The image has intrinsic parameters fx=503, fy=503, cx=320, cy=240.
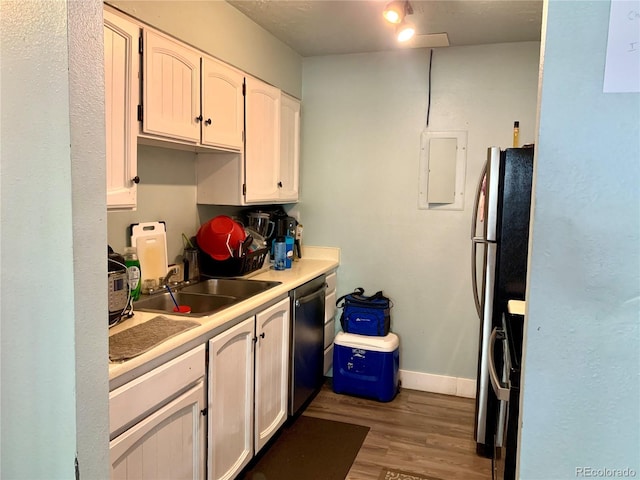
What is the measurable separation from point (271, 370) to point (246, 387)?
31 centimetres

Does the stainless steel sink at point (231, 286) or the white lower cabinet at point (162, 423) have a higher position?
the stainless steel sink at point (231, 286)

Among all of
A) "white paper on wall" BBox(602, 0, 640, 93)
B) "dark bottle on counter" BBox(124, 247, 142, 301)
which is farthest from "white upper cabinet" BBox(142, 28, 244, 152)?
"white paper on wall" BBox(602, 0, 640, 93)

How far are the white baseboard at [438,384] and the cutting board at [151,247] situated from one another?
200 centimetres

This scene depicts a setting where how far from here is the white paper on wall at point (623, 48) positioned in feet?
2.10

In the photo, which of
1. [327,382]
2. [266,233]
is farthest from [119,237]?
[327,382]

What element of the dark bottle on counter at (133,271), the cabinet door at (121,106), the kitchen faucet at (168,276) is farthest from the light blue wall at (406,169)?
the cabinet door at (121,106)

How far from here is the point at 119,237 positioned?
7.90 feet

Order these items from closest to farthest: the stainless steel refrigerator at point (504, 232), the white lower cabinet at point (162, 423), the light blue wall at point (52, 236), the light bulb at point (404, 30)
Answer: the light blue wall at point (52, 236) → the white lower cabinet at point (162, 423) → the stainless steel refrigerator at point (504, 232) → the light bulb at point (404, 30)

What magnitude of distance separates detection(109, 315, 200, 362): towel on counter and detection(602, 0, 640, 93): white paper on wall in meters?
1.45

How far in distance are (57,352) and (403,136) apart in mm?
3039

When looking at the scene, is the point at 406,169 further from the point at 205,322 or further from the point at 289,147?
the point at 205,322

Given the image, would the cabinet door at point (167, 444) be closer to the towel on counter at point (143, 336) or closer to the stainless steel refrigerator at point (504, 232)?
the towel on counter at point (143, 336)

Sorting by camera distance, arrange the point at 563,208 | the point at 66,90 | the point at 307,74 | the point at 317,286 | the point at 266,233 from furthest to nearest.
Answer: the point at 307,74
the point at 266,233
the point at 317,286
the point at 66,90
the point at 563,208

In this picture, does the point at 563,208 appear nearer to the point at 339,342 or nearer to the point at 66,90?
the point at 66,90
